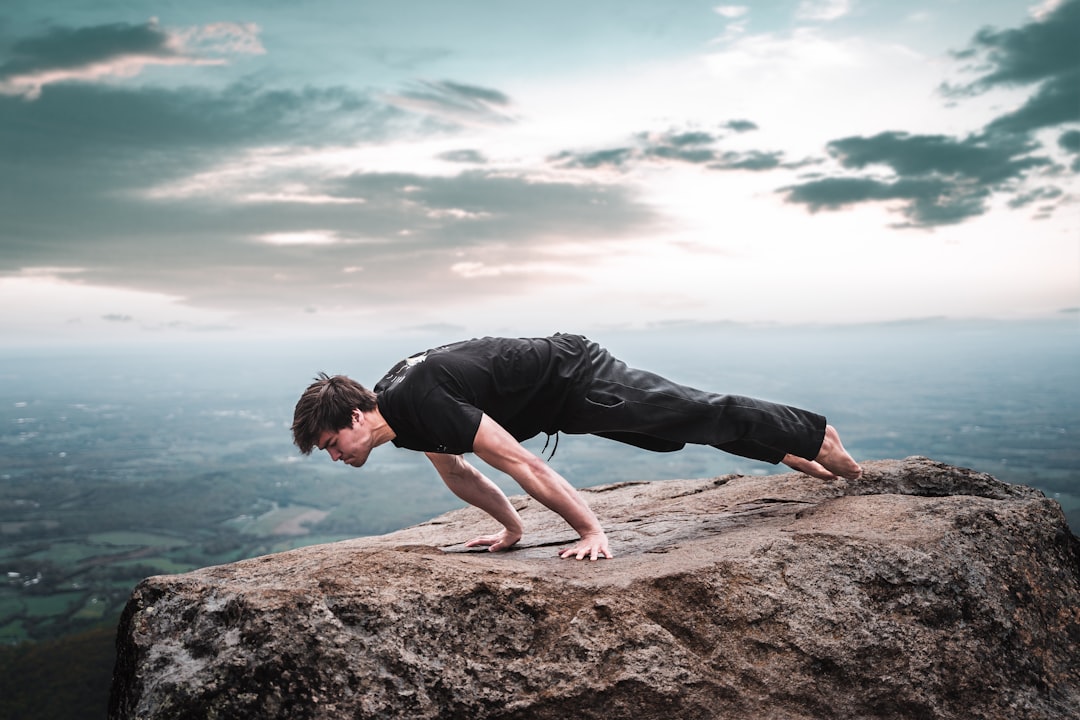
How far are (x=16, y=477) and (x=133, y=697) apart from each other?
579 ft

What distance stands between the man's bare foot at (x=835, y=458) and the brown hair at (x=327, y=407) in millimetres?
3789


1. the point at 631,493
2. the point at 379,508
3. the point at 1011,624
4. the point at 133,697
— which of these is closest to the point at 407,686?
the point at 133,697

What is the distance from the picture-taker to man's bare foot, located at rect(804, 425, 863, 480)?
5.93 m

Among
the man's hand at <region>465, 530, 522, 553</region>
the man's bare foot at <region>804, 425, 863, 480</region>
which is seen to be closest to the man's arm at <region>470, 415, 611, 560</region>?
the man's hand at <region>465, 530, 522, 553</region>

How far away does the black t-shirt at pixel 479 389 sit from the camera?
15.6ft

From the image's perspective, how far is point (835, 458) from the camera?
600cm

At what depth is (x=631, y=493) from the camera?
314 inches

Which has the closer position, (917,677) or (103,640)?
(917,677)

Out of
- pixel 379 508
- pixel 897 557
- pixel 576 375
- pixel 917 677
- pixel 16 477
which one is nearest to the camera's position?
pixel 917 677

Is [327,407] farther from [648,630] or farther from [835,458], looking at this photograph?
[835,458]

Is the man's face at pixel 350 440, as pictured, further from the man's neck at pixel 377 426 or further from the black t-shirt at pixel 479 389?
the black t-shirt at pixel 479 389

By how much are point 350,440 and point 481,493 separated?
52.9 inches

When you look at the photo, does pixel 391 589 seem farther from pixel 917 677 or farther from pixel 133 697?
pixel 917 677

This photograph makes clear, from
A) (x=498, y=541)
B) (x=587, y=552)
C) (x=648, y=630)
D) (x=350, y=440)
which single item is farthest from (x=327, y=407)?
→ (x=648, y=630)
